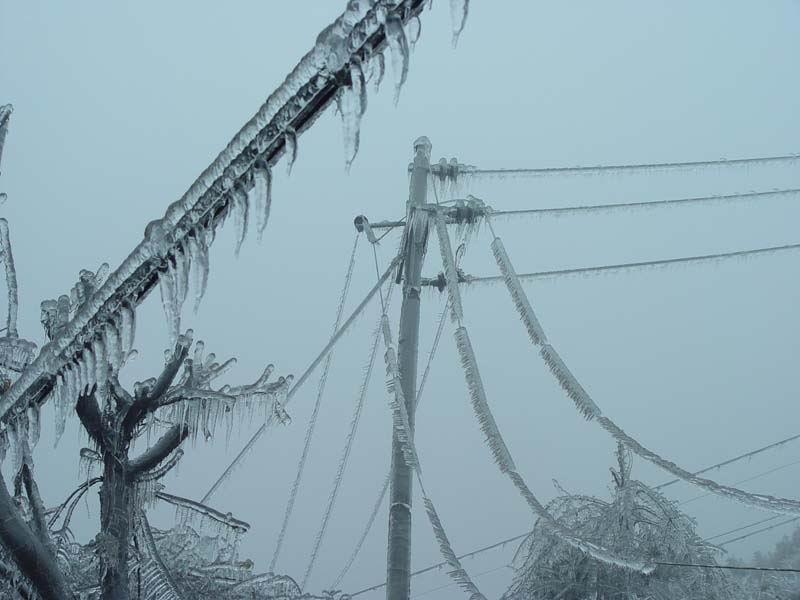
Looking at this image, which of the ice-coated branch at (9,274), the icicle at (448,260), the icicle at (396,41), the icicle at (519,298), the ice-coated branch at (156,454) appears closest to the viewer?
the icicle at (396,41)

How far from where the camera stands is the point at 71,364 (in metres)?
3.01

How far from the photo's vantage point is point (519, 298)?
7578 millimetres

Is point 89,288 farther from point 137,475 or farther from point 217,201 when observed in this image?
point 217,201

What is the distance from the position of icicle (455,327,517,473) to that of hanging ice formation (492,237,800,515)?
27.2 inches

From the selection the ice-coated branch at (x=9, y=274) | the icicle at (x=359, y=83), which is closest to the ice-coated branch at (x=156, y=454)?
the ice-coated branch at (x=9, y=274)

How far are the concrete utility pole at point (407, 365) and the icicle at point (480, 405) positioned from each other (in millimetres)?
455

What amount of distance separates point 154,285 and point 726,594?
9.59 metres

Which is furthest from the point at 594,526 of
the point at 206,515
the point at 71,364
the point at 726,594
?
the point at 71,364

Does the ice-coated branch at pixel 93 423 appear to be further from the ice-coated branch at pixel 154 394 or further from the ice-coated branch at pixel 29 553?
the ice-coated branch at pixel 29 553

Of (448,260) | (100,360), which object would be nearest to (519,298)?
(448,260)

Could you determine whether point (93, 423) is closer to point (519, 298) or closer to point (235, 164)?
point (235, 164)

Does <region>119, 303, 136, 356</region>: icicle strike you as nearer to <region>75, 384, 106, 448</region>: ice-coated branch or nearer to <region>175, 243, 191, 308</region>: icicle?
<region>175, 243, 191, 308</region>: icicle

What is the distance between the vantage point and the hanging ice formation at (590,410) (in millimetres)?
5568

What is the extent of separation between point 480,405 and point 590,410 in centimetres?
93
